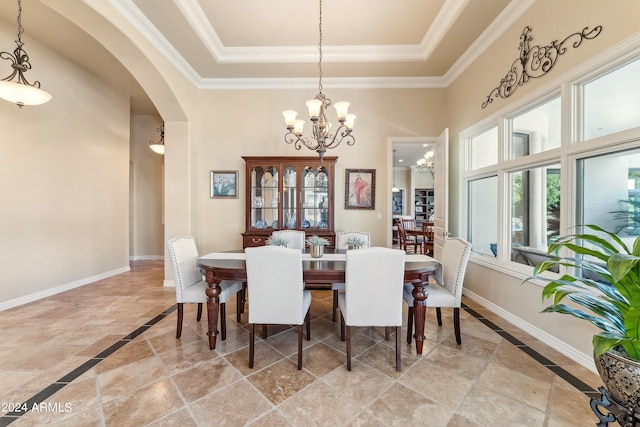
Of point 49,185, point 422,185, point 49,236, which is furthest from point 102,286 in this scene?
point 422,185

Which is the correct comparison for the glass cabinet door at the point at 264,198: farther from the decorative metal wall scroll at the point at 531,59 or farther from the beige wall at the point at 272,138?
the decorative metal wall scroll at the point at 531,59

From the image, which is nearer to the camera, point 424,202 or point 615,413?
point 615,413

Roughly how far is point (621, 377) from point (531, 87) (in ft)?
8.11

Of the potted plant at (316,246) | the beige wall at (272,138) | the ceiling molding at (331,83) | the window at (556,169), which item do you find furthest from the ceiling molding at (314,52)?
the potted plant at (316,246)

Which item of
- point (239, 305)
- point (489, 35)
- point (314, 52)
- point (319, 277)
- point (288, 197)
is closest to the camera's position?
point (319, 277)

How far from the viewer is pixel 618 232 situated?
1.83 metres

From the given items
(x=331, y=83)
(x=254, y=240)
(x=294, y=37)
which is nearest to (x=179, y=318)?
(x=254, y=240)

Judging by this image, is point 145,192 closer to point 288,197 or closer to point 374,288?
point 288,197

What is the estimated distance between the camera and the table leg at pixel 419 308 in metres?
2.05

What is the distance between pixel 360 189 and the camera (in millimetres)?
4125

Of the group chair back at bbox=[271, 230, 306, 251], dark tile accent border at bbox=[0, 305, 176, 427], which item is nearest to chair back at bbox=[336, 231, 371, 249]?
chair back at bbox=[271, 230, 306, 251]

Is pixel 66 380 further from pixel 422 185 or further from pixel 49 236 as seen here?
pixel 422 185

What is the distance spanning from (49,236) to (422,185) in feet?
36.4

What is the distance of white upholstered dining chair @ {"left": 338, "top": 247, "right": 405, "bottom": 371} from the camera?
5.90 feet
